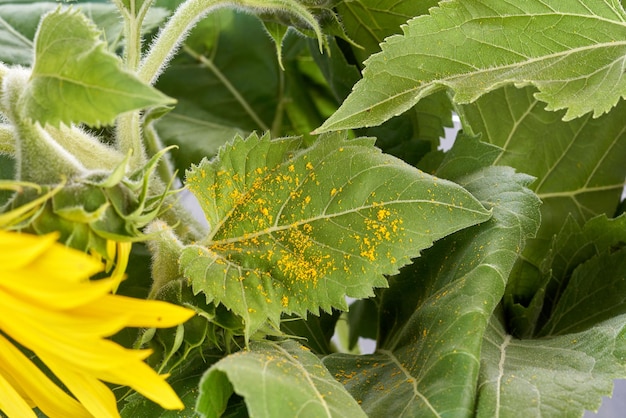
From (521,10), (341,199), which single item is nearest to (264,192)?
(341,199)

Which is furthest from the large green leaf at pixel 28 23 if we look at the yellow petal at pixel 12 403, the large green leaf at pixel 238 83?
the yellow petal at pixel 12 403

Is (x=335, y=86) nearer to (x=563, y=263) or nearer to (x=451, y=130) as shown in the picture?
(x=451, y=130)

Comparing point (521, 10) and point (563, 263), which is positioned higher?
point (521, 10)

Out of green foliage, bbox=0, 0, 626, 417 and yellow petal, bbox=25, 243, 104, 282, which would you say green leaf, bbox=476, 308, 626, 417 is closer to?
green foliage, bbox=0, 0, 626, 417

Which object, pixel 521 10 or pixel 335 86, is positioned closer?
pixel 521 10

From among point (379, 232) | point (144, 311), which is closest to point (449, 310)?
point (379, 232)

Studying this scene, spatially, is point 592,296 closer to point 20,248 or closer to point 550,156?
point 550,156

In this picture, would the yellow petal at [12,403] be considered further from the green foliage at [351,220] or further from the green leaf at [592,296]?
the green leaf at [592,296]
